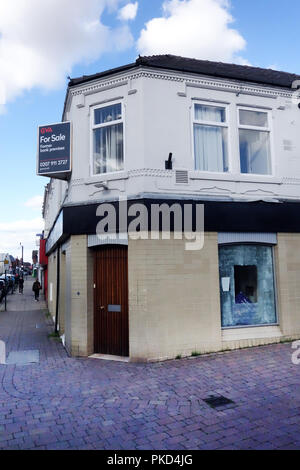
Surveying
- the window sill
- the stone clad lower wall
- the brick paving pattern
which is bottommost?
the brick paving pattern

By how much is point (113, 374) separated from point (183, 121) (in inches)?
226

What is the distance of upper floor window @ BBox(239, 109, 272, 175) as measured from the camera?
866cm

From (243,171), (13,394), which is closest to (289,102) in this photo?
(243,171)

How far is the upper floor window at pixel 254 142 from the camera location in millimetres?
8656

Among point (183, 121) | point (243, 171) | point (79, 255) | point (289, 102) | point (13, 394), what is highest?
point (289, 102)

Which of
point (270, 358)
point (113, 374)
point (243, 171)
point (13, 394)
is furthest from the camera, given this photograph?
point (243, 171)

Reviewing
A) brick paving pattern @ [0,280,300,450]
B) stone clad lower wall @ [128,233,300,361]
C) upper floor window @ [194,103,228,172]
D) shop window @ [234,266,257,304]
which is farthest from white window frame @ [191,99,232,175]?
brick paving pattern @ [0,280,300,450]

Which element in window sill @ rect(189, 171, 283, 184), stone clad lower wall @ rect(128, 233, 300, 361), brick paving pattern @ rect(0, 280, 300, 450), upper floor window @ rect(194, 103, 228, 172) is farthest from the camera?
upper floor window @ rect(194, 103, 228, 172)

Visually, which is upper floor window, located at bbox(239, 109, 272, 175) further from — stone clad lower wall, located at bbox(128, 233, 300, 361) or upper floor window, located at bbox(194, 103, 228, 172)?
stone clad lower wall, located at bbox(128, 233, 300, 361)

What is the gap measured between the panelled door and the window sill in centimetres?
242

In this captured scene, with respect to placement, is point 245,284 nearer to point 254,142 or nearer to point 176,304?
point 176,304

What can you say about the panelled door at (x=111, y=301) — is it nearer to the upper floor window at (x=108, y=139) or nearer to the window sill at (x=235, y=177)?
the upper floor window at (x=108, y=139)

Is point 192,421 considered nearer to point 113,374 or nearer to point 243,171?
point 113,374

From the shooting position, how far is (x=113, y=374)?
251 inches
